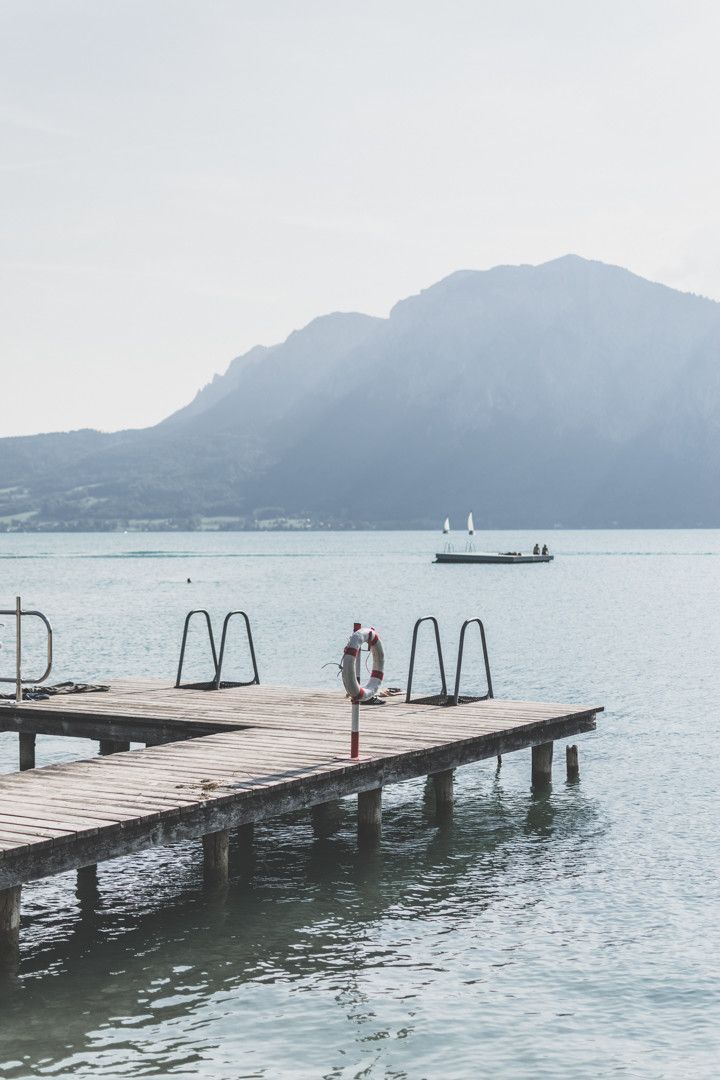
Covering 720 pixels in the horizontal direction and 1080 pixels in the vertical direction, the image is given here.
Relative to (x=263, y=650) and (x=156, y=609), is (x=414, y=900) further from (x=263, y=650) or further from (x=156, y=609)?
(x=156, y=609)

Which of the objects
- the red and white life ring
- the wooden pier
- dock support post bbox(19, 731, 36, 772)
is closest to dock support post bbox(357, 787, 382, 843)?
the wooden pier

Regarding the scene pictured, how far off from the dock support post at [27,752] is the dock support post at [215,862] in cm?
698

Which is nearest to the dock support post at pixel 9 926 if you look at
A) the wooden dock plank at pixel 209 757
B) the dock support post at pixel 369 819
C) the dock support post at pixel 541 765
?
the wooden dock plank at pixel 209 757

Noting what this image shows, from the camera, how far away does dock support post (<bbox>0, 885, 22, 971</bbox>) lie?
421 inches

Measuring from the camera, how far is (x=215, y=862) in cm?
1338

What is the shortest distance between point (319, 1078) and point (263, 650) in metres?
39.8

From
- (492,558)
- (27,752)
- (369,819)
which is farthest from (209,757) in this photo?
(492,558)

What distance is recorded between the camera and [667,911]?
42.6ft

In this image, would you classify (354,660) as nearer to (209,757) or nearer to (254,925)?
(209,757)

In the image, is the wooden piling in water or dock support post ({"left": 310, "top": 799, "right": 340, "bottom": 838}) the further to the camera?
the wooden piling in water

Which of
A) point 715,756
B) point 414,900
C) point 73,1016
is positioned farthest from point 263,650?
point 73,1016

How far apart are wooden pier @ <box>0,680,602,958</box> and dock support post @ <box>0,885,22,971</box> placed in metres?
0.01

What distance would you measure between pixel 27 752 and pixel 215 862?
23.7ft

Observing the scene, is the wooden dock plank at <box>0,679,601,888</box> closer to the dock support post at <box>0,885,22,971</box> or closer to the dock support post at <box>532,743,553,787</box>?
the dock support post at <box>0,885,22,971</box>
